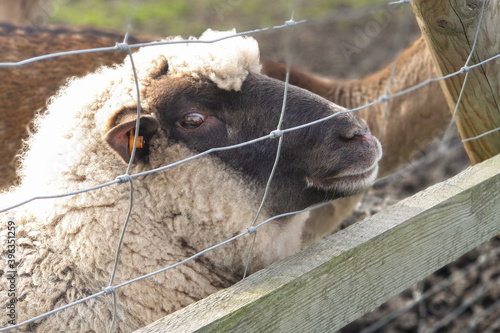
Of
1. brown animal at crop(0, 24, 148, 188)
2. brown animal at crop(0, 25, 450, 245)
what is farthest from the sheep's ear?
brown animal at crop(0, 25, 450, 245)

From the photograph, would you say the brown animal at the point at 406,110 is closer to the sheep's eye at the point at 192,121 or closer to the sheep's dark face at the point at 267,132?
the sheep's dark face at the point at 267,132

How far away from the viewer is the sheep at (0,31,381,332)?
1.89 m

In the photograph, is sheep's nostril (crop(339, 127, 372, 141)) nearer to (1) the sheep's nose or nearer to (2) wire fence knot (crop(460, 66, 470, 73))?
(1) the sheep's nose

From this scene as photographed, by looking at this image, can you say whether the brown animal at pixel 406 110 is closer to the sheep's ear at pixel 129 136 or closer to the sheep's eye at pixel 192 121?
the sheep's eye at pixel 192 121

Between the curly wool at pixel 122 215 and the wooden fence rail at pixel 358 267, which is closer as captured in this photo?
the wooden fence rail at pixel 358 267

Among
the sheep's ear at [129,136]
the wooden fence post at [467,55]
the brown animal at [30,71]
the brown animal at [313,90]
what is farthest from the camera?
the brown animal at [313,90]

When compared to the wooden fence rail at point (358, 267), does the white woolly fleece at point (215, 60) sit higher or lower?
higher

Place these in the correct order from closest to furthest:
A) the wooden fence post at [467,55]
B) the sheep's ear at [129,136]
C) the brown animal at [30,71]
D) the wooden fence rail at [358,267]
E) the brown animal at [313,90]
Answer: the wooden fence rail at [358,267]
the sheep's ear at [129,136]
the wooden fence post at [467,55]
the brown animal at [30,71]
the brown animal at [313,90]

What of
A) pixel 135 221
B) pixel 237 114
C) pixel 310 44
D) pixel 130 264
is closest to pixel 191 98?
pixel 237 114

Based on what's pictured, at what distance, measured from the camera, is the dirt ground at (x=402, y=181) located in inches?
155

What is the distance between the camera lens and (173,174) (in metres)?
2.00

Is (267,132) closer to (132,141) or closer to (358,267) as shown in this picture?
(132,141)

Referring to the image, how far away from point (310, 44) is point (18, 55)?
6.24 meters

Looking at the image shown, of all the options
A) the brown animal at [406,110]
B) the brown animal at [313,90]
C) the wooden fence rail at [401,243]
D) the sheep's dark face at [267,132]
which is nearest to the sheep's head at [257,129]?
the sheep's dark face at [267,132]
